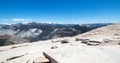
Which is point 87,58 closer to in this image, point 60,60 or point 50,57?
point 60,60

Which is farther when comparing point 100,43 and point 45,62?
point 100,43

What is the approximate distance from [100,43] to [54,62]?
9.42 m

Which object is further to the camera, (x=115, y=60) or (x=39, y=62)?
(x=39, y=62)

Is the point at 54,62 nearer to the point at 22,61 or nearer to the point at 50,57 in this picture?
the point at 50,57

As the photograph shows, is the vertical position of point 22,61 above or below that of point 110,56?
below

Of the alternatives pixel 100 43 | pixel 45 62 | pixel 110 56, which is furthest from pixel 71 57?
pixel 100 43

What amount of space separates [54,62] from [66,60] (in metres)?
0.92

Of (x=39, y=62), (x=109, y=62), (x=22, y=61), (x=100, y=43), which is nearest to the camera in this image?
(x=109, y=62)

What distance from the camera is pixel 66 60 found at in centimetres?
1230

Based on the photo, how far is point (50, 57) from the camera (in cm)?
1345

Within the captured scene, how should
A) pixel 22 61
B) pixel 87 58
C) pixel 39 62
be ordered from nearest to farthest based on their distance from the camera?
pixel 87 58
pixel 39 62
pixel 22 61

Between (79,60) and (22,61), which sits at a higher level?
(79,60)

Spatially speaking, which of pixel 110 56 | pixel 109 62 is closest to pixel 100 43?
pixel 110 56

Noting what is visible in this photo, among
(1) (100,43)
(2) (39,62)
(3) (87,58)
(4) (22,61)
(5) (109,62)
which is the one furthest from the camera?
(1) (100,43)
